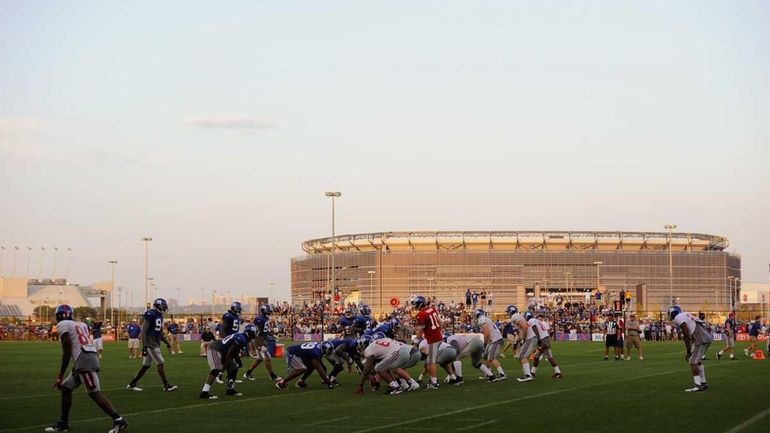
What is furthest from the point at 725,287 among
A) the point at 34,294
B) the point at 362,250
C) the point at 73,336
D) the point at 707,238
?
the point at 73,336

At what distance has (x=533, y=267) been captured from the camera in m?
186

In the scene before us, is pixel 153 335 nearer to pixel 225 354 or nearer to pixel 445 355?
pixel 225 354

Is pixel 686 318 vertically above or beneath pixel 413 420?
above

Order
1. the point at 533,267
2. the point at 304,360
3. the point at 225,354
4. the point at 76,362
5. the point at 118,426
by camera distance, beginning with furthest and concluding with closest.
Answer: the point at 533,267
the point at 304,360
the point at 225,354
the point at 76,362
the point at 118,426

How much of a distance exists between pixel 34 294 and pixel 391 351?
182 meters

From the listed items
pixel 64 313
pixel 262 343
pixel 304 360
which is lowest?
pixel 304 360

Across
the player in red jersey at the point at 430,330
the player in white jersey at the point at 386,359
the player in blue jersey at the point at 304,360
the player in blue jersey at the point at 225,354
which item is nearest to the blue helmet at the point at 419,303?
the player in red jersey at the point at 430,330

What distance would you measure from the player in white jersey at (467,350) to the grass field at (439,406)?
432 mm

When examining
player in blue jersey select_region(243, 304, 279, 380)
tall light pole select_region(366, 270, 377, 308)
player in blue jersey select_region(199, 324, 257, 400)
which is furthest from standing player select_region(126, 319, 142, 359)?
tall light pole select_region(366, 270, 377, 308)

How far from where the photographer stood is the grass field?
711 inches

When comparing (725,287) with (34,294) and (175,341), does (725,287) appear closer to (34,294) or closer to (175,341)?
(34,294)

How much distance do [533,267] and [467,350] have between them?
6259 inches

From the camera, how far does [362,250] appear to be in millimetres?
195625

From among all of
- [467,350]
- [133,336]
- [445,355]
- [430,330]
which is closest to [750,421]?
[430,330]
